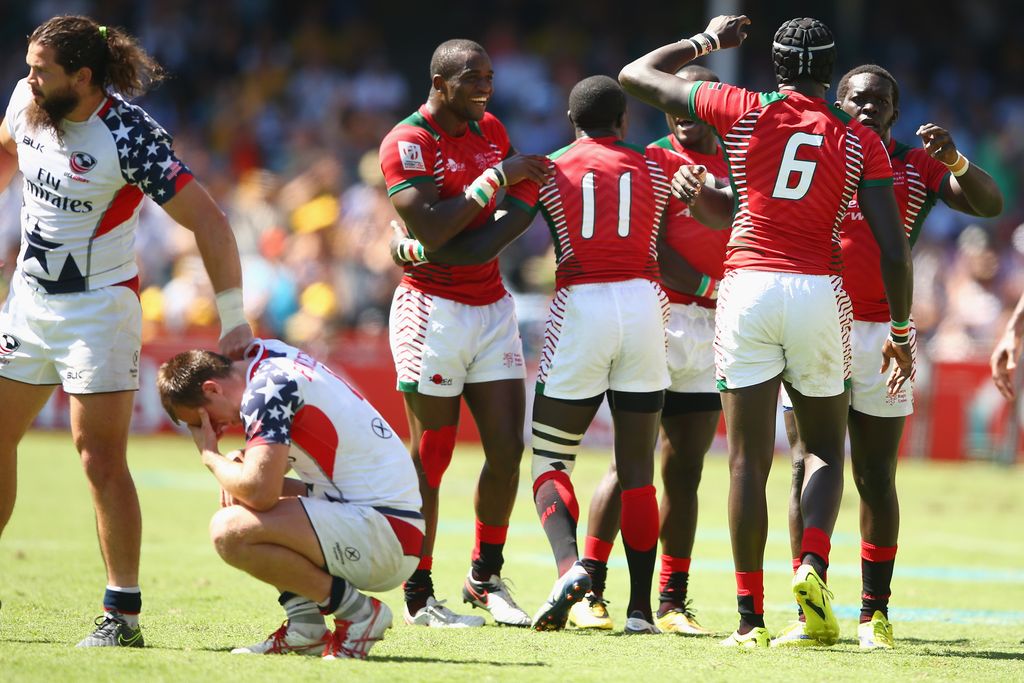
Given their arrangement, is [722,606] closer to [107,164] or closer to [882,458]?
[882,458]

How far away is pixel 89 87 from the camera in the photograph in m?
5.84

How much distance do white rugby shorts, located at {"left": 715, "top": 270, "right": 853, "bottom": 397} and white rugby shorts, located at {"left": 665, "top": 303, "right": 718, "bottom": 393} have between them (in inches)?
39.1

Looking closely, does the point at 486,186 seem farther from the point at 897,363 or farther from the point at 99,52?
the point at 897,363

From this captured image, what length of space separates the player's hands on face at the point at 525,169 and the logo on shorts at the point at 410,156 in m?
0.47

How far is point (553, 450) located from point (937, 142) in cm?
231

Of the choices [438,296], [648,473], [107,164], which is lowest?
[648,473]

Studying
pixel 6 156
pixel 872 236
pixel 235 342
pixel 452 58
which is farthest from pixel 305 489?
pixel 872 236

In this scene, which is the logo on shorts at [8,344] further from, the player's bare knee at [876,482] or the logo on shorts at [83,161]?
the player's bare knee at [876,482]

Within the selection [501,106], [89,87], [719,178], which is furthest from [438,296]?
[501,106]

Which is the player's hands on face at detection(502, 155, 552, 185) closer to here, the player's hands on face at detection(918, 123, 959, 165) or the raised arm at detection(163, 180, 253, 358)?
the raised arm at detection(163, 180, 253, 358)

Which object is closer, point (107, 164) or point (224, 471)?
point (224, 471)

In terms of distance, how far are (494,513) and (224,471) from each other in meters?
2.13

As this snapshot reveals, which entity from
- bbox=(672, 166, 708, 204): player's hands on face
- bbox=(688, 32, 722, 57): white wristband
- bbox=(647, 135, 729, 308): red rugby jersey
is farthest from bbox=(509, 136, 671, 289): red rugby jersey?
bbox=(647, 135, 729, 308): red rugby jersey

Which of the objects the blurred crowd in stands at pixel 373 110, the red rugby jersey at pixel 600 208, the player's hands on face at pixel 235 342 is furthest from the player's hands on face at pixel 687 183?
the blurred crowd in stands at pixel 373 110
